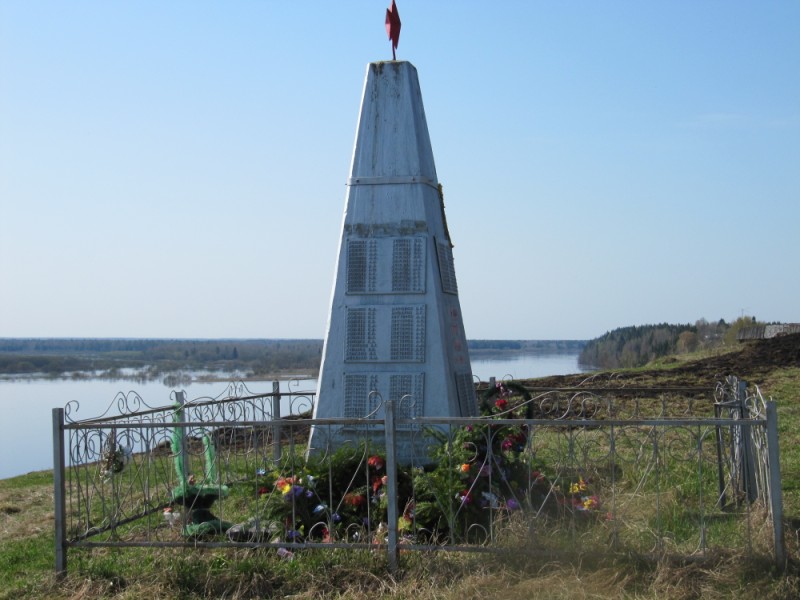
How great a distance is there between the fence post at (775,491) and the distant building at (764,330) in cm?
2429

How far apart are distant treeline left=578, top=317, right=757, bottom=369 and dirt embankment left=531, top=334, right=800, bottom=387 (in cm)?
886

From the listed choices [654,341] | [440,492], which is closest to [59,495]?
[440,492]

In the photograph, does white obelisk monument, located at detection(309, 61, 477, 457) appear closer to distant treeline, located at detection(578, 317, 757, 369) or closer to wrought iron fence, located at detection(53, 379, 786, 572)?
wrought iron fence, located at detection(53, 379, 786, 572)

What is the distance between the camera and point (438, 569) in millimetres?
5418

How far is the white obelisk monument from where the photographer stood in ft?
25.1

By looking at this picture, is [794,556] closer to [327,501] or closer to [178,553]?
[327,501]

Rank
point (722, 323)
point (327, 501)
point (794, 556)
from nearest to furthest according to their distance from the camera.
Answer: point (794, 556) → point (327, 501) → point (722, 323)

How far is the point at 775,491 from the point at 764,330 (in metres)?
25.7

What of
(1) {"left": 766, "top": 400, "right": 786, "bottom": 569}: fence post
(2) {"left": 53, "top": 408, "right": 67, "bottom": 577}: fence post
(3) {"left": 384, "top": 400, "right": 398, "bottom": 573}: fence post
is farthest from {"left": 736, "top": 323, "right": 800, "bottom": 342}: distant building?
(2) {"left": 53, "top": 408, "right": 67, "bottom": 577}: fence post

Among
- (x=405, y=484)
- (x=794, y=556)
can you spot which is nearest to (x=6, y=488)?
(x=405, y=484)

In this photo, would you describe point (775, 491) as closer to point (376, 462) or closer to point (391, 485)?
point (391, 485)

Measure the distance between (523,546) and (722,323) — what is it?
1263 inches

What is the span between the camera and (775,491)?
5.15m

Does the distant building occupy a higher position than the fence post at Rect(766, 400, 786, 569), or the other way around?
the distant building
